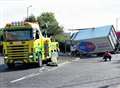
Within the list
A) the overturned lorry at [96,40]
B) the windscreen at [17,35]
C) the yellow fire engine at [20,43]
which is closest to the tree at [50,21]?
the overturned lorry at [96,40]

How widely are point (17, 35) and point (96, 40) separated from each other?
24541 millimetres

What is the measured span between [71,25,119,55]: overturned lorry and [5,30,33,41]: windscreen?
23603 millimetres

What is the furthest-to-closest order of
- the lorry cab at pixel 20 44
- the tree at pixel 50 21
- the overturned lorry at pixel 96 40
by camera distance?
1. the tree at pixel 50 21
2. the overturned lorry at pixel 96 40
3. the lorry cab at pixel 20 44

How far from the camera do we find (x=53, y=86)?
64.4 ft

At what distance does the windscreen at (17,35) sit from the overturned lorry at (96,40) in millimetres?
23603

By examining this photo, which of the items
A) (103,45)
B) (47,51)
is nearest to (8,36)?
(47,51)

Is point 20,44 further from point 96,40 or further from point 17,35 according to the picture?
point 96,40

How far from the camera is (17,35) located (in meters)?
31.6

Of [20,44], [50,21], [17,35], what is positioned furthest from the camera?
[50,21]

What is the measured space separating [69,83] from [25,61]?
11.4m

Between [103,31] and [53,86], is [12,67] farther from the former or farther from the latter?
[103,31]

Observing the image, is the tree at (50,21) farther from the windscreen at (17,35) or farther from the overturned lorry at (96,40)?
the windscreen at (17,35)

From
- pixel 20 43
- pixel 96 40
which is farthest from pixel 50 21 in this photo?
pixel 20 43

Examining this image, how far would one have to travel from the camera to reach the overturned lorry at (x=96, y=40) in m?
55.2
